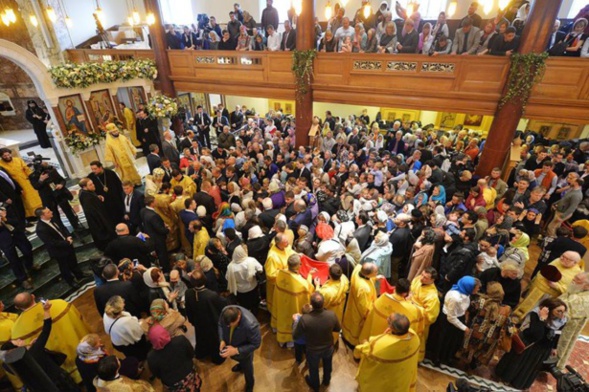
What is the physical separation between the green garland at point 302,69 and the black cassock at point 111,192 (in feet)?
18.0

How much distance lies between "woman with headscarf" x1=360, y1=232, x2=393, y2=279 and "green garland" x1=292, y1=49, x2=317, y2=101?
579 cm

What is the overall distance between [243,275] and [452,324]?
2892mm

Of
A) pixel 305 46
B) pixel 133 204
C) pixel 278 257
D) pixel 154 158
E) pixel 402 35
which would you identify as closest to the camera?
pixel 278 257

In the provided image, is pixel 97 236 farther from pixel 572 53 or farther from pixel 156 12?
pixel 572 53

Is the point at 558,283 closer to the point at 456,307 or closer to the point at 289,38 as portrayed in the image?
the point at 456,307

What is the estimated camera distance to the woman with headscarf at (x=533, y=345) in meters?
3.31

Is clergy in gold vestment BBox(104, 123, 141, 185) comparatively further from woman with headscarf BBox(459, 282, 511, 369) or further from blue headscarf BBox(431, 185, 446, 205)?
woman with headscarf BBox(459, 282, 511, 369)

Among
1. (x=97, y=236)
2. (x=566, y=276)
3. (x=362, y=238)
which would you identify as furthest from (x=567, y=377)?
(x=97, y=236)

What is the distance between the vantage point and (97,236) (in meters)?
5.76

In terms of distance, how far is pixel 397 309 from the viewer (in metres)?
3.49

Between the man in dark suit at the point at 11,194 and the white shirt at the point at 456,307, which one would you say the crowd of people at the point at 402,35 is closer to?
the white shirt at the point at 456,307

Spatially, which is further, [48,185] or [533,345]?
[48,185]

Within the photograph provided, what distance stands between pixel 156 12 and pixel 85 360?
35.6ft

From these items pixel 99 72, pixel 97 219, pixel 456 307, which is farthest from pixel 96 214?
pixel 456 307
